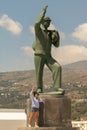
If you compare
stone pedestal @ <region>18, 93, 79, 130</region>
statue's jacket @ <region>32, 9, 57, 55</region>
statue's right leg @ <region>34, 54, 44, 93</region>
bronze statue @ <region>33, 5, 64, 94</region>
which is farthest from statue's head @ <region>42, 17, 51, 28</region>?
stone pedestal @ <region>18, 93, 79, 130</region>

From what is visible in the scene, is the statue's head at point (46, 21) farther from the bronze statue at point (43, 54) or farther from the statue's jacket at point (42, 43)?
the statue's jacket at point (42, 43)

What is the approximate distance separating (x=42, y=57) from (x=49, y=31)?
100 cm

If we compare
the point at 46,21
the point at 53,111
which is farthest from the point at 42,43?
the point at 53,111

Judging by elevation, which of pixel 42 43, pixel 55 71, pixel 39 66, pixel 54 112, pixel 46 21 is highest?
pixel 46 21

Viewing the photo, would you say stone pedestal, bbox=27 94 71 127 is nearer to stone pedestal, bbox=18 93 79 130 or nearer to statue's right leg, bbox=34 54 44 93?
stone pedestal, bbox=18 93 79 130

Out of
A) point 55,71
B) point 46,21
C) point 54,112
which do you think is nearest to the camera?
point 54,112

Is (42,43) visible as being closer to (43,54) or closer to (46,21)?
(43,54)

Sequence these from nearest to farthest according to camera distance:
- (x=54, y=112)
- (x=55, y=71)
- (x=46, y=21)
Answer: (x=54, y=112) < (x=55, y=71) < (x=46, y=21)

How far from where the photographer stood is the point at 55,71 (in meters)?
15.2

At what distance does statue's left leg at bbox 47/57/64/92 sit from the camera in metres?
15.1

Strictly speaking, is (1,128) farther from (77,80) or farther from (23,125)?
(77,80)

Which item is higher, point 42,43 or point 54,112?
point 42,43

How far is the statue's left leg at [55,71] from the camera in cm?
1506

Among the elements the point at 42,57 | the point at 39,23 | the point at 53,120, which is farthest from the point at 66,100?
the point at 39,23
